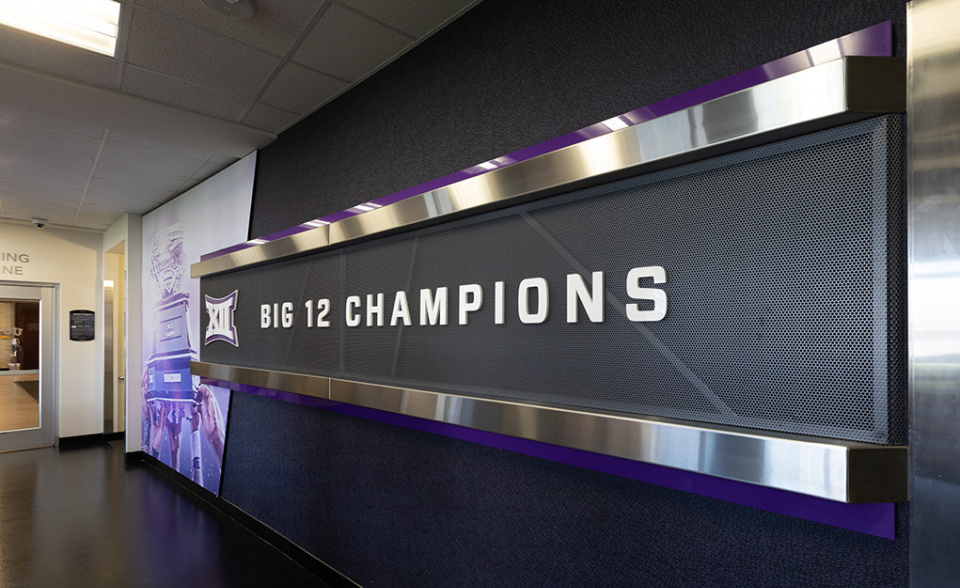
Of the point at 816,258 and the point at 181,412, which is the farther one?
the point at 181,412

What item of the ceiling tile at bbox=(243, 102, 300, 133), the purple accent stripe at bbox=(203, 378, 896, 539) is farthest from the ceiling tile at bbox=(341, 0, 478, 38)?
the purple accent stripe at bbox=(203, 378, 896, 539)

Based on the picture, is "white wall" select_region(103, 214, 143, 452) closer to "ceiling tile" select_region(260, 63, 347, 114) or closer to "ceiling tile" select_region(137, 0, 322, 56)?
"ceiling tile" select_region(260, 63, 347, 114)

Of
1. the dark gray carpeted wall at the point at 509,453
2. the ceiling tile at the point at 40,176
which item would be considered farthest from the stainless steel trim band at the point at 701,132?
the ceiling tile at the point at 40,176

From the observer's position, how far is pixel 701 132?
1220 mm

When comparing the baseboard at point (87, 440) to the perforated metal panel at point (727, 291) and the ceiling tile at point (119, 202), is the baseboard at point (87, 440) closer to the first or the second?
the ceiling tile at point (119, 202)

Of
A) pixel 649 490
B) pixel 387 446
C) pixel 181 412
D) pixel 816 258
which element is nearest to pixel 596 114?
pixel 816 258

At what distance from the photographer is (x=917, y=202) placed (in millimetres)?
986

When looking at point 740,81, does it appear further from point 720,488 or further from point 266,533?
point 266,533

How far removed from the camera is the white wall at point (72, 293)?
664 cm

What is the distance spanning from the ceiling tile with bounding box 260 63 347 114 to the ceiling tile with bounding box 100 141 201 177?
5.22ft

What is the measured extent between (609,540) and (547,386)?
1.68 feet

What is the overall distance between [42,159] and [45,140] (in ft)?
1.77

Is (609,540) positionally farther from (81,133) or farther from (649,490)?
(81,133)

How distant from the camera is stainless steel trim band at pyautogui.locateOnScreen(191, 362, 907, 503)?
0.99m
